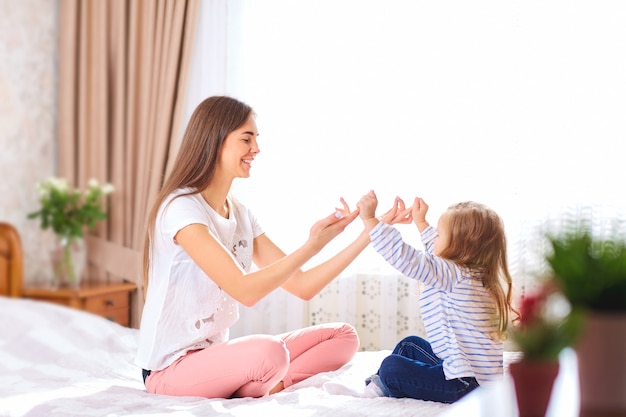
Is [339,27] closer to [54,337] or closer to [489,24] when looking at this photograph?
[489,24]

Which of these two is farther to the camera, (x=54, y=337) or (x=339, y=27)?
(x=339, y=27)

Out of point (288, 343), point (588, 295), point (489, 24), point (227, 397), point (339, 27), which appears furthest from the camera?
point (339, 27)

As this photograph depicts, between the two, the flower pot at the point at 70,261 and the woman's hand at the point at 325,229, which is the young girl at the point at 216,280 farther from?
the flower pot at the point at 70,261

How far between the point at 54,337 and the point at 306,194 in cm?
140

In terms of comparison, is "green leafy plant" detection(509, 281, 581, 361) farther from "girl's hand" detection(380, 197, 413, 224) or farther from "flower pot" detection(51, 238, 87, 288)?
"flower pot" detection(51, 238, 87, 288)

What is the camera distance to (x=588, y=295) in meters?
0.86

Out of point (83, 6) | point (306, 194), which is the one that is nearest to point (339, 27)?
point (306, 194)

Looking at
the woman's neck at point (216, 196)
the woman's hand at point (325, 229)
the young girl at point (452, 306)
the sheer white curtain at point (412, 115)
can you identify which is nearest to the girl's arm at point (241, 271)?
the woman's hand at point (325, 229)

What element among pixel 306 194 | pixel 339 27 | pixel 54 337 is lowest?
pixel 54 337

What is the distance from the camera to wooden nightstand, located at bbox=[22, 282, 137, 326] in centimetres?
362

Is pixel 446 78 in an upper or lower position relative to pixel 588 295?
upper

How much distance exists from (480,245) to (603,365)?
4.60 ft

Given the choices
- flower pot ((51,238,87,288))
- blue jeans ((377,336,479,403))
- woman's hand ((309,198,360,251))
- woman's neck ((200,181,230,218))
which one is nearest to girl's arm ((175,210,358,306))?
woman's hand ((309,198,360,251))

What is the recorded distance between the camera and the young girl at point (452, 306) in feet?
6.80
